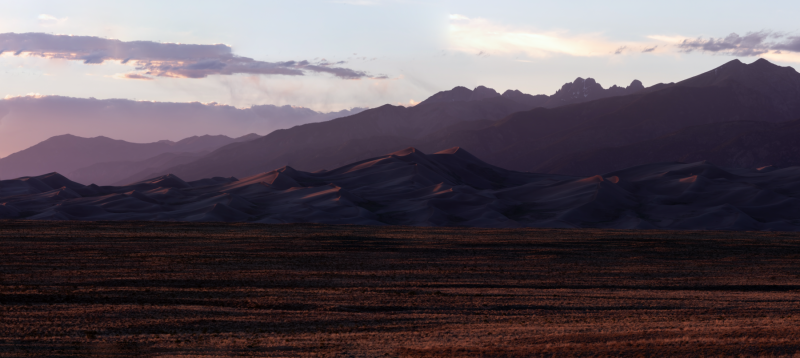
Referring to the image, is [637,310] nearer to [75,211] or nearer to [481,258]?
[481,258]

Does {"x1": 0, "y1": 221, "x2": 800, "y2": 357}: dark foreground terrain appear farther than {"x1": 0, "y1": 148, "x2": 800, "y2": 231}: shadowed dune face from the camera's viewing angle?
No

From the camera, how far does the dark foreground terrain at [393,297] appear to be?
21.3 meters

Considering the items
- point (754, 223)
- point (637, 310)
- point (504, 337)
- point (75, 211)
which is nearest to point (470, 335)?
point (504, 337)

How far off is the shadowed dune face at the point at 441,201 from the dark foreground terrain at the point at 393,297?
150ft

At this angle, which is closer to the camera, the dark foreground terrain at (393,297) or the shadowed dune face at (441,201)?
the dark foreground terrain at (393,297)

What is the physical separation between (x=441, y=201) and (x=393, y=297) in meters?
90.4

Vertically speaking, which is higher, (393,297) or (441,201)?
(441,201)

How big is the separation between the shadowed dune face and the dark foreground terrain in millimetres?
45657

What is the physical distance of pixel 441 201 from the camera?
4811 inches

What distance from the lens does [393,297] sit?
105 ft

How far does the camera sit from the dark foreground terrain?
2126 cm

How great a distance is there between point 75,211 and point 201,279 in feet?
291

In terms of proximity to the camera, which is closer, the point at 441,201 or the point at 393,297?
the point at 393,297

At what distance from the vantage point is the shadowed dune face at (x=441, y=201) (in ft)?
358
